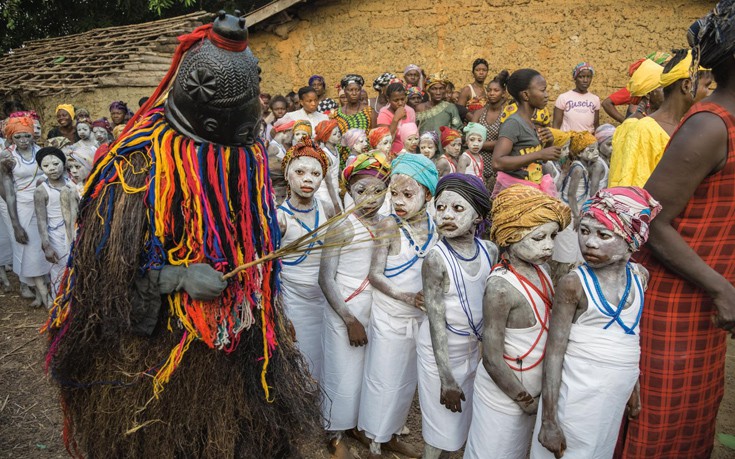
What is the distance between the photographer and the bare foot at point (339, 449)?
337cm

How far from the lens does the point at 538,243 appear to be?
245 centimetres

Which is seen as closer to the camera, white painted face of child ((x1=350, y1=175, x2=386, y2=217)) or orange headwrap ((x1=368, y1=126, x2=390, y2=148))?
white painted face of child ((x1=350, y1=175, x2=386, y2=217))

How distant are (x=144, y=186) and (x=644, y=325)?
216cm

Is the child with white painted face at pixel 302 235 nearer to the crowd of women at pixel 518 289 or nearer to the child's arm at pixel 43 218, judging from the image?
the crowd of women at pixel 518 289

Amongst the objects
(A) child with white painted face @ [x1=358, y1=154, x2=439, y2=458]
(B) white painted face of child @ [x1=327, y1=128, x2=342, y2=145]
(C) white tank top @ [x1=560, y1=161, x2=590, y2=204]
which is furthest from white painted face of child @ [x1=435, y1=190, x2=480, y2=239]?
(B) white painted face of child @ [x1=327, y1=128, x2=342, y2=145]

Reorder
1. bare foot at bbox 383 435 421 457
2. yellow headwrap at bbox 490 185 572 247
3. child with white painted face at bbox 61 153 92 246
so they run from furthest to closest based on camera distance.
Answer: child with white painted face at bbox 61 153 92 246 < bare foot at bbox 383 435 421 457 < yellow headwrap at bbox 490 185 572 247

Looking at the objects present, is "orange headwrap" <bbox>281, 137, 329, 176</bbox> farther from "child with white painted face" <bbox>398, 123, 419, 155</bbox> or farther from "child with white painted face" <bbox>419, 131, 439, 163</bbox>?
"child with white painted face" <bbox>419, 131, 439, 163</bbox>

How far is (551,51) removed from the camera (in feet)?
28.1

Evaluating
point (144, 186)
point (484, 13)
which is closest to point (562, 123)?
point (484, 13)

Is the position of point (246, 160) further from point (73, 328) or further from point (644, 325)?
point (644, 325)

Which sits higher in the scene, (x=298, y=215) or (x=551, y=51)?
(x=551, y=51)

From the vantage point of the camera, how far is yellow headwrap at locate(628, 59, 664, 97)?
3350mm

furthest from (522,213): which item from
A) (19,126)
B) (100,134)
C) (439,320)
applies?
(100,134)

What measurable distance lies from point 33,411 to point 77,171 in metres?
2.36
